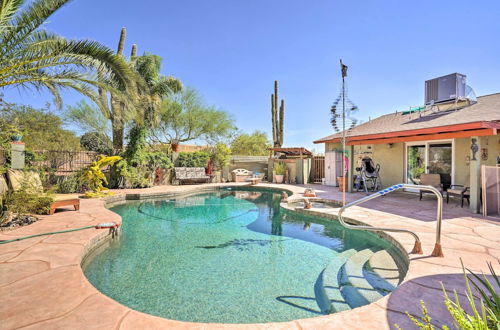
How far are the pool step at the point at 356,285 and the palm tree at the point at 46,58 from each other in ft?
21.1

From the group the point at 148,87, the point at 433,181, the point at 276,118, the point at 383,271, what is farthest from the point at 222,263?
the point at 276,118

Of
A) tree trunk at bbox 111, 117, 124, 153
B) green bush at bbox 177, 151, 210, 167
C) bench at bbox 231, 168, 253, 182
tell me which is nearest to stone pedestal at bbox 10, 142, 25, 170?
tree trunk at bbox 111, 117, 124, 153

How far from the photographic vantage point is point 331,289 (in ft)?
11.4

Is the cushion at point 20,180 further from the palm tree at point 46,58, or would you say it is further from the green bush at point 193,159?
the green bush at point 193,159

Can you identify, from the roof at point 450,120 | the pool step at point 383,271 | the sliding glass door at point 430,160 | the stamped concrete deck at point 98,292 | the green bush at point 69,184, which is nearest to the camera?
the stamped concrete deck at point 98,292

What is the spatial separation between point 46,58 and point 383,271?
762cm

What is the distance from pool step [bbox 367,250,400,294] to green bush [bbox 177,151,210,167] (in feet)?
42.3

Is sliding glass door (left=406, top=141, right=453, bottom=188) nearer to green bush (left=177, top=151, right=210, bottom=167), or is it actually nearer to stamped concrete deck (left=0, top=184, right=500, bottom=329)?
stamped concrete deck (left=0, top=184, right=500, bottom=329)

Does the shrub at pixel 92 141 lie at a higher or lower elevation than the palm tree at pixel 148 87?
lower

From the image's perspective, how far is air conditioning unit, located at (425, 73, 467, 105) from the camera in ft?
34.9

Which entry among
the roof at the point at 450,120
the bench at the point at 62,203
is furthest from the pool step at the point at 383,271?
the bench at the point at 62,203

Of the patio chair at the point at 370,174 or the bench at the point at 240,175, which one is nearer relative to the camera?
the patio chair at the point at 370,174

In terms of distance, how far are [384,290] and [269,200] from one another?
305 inches

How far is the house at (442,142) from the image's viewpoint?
22.9 ft
